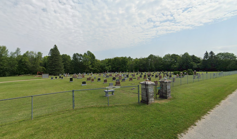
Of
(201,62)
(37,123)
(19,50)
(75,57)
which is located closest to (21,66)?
(19,50)

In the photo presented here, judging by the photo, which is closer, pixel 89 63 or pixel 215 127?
pixel 215 127

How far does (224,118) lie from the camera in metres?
5.53

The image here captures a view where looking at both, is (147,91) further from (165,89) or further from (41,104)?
(41,104)

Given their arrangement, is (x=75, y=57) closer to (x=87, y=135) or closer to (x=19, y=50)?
(x=19, y=50)

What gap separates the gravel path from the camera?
406cm

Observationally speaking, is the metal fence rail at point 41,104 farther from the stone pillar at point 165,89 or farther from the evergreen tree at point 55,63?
the evergreen tree at point 55,63

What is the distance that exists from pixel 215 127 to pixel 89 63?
70795 mm

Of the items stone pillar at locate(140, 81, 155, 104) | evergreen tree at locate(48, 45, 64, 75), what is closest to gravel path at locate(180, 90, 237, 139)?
stone pillar at locate(140, 81, 155, 104)

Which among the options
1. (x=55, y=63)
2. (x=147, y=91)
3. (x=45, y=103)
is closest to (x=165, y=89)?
(x=147, y=91)

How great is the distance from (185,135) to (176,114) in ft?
6.44

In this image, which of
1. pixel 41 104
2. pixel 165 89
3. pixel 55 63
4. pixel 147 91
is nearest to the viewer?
pixel 147 91

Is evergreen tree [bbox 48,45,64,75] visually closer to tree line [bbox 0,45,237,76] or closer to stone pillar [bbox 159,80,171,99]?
tree line [bbox 0,45,237,76]

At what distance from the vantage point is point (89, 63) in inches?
2810

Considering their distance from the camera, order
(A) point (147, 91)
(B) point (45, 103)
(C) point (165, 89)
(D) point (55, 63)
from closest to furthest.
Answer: (A) point (147, 91)
(C) point (165, 89)
(B) point (45, 103)
(D) point (55, 63)
